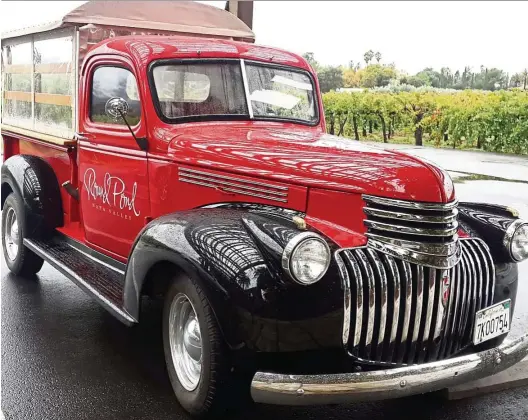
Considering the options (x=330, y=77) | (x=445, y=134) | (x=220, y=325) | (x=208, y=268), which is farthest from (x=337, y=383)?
(x=445, y=134)

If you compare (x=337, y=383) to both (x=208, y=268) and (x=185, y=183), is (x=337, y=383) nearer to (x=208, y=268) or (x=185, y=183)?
(x=208, y=268)

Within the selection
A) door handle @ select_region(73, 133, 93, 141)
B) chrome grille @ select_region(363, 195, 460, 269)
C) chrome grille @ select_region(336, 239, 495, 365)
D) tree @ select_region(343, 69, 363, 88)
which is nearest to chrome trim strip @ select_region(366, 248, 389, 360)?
chrome grille @ select_region(336, 239, 495, 365)

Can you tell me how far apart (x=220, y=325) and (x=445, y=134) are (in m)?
8.02

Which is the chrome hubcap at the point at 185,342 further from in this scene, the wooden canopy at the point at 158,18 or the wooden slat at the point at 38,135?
the wooden canopy at the point at 158,18

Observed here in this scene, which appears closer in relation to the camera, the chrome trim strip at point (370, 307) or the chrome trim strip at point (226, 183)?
the chrome trim strip at point (370, 307)

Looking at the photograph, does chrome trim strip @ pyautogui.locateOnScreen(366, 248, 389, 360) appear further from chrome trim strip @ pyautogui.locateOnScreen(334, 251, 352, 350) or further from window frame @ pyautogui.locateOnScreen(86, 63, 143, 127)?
window frame @ pyautogui.locateOnScreen(86, 63, 143, 127)

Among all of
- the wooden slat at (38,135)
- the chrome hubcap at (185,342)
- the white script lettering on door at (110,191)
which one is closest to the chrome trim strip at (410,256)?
the chrome hubcap at (185,342)

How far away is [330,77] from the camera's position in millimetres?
8070

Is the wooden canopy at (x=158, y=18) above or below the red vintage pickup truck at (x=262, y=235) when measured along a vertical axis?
above

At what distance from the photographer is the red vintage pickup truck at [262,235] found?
2512mm

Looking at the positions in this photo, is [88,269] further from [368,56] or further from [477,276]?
[368,56]

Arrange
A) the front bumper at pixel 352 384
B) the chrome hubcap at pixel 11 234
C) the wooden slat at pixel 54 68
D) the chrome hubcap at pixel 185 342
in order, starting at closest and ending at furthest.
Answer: the front bumper at pixel 352 384 → the chrome hubcap at pixel 185 342 → the wooden slat at pixel 54 68 → the chrome hubcap at pixel 11 234

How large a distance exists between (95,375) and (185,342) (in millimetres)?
691

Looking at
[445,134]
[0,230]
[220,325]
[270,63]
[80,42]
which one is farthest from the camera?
[445,134]
